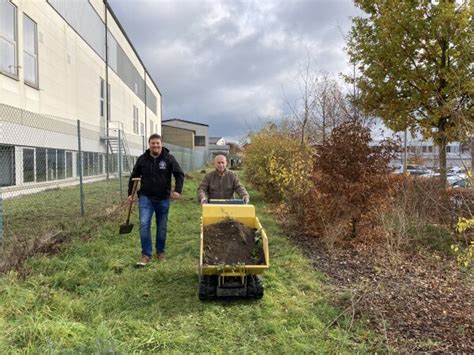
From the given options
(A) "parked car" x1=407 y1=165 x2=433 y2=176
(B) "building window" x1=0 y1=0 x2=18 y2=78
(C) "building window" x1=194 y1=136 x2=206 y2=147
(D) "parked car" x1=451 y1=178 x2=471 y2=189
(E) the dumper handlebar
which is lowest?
(E) the dumper handlebar

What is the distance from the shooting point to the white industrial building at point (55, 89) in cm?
1315

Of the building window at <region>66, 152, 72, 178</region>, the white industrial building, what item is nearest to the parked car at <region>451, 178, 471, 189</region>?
the white industrial building

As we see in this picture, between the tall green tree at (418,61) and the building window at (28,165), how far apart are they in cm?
993

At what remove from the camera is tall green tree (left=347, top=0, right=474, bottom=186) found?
9312mm

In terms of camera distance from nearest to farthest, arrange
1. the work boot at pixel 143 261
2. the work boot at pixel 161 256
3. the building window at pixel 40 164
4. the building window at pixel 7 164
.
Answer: the work boot at pixel 143 261, the work boot at pixel 161 256, the building window at pixel 7 164, the building window at pixel 40 164

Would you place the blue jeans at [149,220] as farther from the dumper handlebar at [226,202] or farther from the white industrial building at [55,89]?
the white industrial building at [55,89]

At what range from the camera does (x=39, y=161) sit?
14.2 meters

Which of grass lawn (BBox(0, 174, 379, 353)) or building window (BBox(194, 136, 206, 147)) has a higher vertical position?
building window (BBox(194, 136, 206, 147))

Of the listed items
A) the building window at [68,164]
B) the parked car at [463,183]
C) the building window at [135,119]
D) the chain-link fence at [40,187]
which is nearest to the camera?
the parked car at [463,183]

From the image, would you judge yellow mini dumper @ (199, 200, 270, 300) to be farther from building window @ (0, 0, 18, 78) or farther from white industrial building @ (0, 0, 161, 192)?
building window @ (0, 0, 18, 78)

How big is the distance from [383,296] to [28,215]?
316 inches

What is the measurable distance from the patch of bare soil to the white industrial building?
8.49 meters

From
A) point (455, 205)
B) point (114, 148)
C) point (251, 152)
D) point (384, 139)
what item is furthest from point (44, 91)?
point (455, 205)

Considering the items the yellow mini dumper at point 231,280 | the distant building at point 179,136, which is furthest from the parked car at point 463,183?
the distant building at point 179,136
